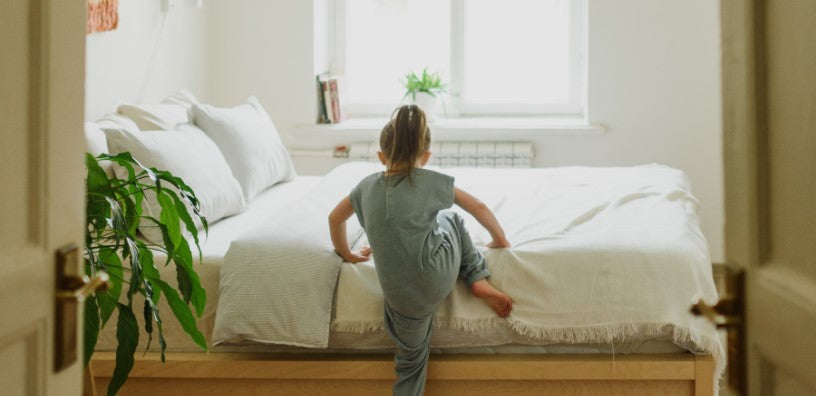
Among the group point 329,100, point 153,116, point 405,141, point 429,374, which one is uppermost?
point 329,100

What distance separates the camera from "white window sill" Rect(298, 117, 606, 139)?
473 cm

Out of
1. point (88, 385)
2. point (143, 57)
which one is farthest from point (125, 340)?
point (143, 57)

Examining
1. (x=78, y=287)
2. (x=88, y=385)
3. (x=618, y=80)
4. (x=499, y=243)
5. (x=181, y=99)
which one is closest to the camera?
(x=78, y=287)

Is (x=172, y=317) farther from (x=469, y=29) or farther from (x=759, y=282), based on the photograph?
(x=469, y=29)

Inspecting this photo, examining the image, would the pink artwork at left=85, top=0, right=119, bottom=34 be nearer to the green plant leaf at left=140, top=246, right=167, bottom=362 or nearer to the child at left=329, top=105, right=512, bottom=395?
the child at left=329, top=105, right=512, bottom=395

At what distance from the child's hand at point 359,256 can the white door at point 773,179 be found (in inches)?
58.0

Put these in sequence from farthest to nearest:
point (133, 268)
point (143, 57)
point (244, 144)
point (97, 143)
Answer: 1. point (143, 57)
2. point (244, 144)
3. point (97, 143)
4. point (133, 268)

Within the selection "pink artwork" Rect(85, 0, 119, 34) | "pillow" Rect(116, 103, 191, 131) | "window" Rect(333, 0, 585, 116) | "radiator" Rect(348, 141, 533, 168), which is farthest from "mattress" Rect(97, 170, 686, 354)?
"window" Rect(333, 0, 585, 116)

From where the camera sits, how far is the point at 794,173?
3.15 ft

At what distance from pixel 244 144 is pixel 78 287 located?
2.38 meters

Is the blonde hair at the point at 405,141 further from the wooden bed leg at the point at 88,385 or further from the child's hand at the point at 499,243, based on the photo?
the wooden bed leg at the point at 88,385

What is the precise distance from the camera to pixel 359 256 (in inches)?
98.5

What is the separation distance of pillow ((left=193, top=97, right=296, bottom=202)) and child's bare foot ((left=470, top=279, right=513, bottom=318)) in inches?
49.5

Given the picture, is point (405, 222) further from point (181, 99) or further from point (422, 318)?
point (181, 99)
